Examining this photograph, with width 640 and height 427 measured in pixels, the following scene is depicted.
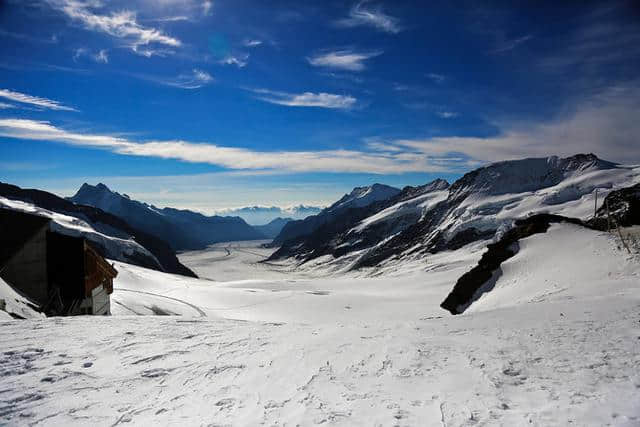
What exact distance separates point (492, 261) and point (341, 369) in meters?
22.1

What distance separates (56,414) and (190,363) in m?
2.93

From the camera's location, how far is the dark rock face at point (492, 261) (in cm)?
2550

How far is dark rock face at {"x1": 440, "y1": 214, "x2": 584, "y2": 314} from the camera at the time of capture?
2550 cm

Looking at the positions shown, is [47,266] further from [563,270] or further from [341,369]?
[563,270]

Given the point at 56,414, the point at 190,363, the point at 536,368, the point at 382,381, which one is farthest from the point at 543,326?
the point at 56,414

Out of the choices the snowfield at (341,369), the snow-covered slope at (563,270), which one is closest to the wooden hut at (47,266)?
the snowfield at (341,369)

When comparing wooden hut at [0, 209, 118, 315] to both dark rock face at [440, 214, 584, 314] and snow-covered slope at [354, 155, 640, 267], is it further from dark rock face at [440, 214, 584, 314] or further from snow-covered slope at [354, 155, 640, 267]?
snow-covered slope at [354, 155, 640, 267]

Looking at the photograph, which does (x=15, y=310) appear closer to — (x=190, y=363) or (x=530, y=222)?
(x=190, y=363)

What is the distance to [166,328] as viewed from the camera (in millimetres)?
12789

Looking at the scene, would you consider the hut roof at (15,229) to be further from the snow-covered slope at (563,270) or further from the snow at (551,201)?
the snow at (551,201)

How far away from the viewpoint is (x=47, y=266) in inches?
916

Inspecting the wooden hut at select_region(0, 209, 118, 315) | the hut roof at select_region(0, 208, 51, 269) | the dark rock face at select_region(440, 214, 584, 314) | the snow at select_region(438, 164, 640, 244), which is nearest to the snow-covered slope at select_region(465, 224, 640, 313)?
the dark rock face at select_region(440, 214, 584, 314)

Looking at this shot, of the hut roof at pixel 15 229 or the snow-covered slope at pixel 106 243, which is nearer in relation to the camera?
the hut roof at pixel 15 229

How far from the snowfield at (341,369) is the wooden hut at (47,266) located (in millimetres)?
10977
